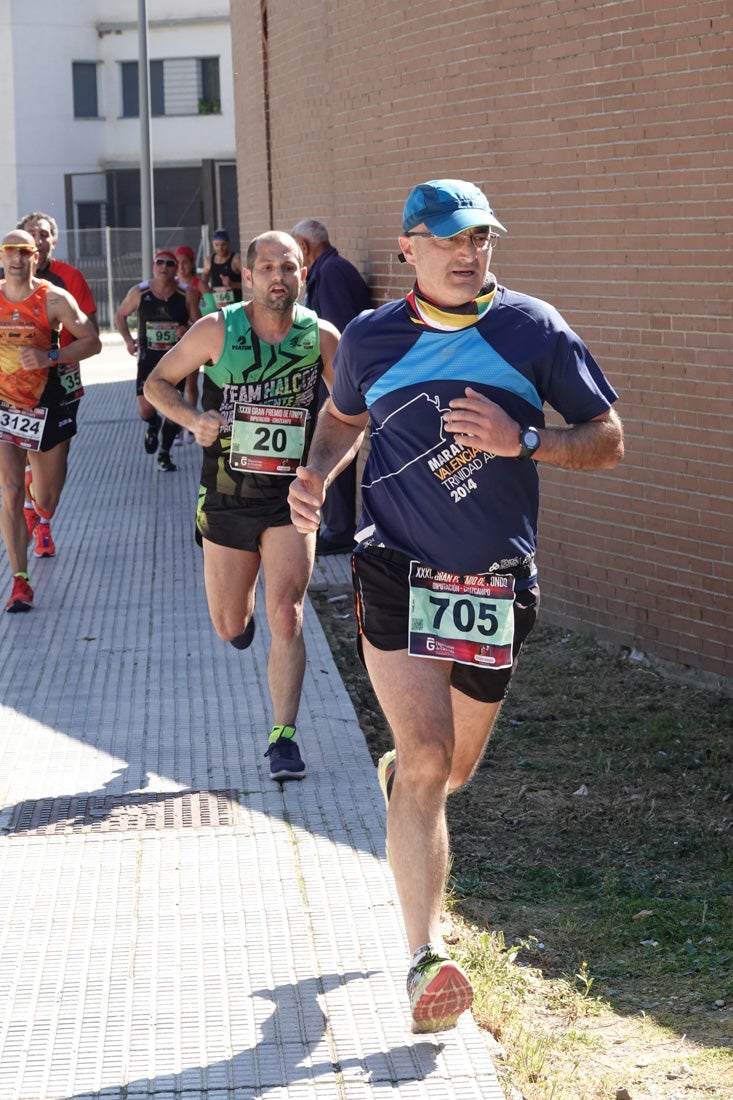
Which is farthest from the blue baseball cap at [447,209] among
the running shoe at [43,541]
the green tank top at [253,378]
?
the running shoe at [43,541]

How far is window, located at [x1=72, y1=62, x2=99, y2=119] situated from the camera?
47.0 meters

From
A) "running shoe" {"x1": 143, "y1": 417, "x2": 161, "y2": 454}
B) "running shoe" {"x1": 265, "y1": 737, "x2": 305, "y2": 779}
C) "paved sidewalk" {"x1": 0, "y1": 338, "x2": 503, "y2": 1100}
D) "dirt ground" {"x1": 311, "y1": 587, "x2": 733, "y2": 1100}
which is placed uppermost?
"running shoe" {"x1": 143, "y1": 417, "x2": 161, "y2": 454}

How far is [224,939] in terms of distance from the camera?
4.73 m

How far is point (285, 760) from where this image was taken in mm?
6203

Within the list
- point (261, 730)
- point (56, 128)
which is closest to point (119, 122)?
point (56, 128)

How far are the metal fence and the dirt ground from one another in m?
33.1

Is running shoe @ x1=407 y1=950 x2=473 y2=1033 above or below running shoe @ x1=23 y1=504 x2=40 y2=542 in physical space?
below

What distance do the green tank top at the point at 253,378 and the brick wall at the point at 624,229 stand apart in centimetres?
204

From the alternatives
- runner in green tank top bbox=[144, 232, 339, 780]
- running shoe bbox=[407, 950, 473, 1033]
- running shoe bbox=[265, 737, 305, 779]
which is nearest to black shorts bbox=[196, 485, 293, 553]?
runner in green tank top bbox=[144, 232, 339, 780]

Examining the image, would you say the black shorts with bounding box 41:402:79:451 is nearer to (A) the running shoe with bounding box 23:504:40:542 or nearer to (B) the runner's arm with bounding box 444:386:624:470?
(A) the running shoe with bounding box 23:504:40:542

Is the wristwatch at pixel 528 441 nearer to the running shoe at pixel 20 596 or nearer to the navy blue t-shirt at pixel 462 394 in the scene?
the navy blue t-shirt at pixel 462 394

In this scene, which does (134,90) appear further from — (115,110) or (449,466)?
(449,466)

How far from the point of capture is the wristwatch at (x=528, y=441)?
13.4ft

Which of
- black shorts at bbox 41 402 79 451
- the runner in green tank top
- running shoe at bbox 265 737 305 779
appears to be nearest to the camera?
running shoe at bbox 265 737 305 779
